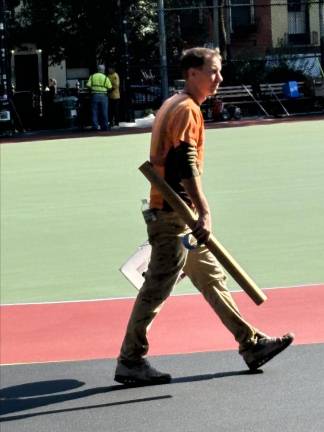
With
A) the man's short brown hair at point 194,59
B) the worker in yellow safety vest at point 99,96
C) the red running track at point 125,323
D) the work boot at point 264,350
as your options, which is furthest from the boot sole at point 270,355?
the worker in yellow safety vest at point 99,96

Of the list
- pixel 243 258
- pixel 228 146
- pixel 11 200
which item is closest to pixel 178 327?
pixel 243 258

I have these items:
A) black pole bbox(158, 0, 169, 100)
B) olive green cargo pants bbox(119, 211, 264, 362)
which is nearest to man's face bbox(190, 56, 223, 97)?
olive green cargo pants bbox(119, 211, 264, 362)

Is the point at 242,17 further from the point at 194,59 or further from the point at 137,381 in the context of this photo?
the point at 137,381

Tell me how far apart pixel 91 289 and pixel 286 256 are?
2.25 metres

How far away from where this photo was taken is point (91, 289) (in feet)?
36.1

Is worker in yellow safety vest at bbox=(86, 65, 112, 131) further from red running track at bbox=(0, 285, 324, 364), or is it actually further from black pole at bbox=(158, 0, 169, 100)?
red running track at bbox=(0, 285, 324, 364)

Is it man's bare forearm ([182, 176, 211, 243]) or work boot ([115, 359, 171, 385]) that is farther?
work boot ([115, 359, 171, 385])

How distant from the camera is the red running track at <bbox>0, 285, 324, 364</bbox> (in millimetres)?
8664

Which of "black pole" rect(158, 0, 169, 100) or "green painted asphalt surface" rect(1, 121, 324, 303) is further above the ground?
"black pole" rect(158, 0, 169, 100)

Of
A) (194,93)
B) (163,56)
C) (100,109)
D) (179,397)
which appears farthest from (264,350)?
(163,56)

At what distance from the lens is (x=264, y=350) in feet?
25.0

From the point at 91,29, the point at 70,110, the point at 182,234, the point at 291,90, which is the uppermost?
the point at 91,29

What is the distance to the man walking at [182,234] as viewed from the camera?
23.7ft

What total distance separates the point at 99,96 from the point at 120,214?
18.1m
